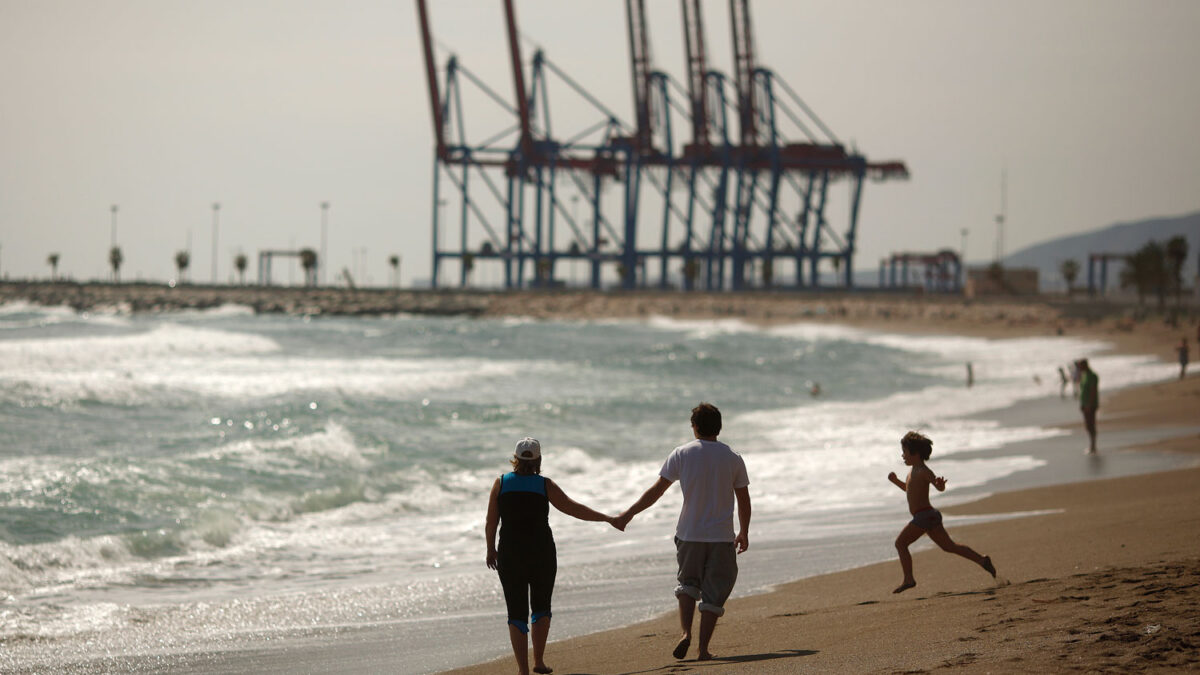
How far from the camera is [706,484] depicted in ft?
18.4

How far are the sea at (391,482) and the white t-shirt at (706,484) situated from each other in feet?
4.81

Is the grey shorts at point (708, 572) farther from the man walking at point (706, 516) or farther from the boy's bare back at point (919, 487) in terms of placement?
the boy's bare back at point (919, 487)

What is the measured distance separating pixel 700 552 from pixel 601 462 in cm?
1031

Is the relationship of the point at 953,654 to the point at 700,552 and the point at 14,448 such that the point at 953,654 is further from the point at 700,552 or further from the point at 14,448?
the point at 14,448

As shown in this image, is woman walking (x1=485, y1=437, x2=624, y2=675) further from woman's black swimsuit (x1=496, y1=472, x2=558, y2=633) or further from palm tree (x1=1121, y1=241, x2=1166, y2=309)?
palm tree (x1=1121, y1=241, x2=1166, y2=309)

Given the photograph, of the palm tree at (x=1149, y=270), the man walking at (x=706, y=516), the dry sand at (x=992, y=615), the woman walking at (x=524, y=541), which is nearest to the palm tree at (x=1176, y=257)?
the palm tree at (x=1149, y=270)

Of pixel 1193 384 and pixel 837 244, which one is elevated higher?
pixel 837 244

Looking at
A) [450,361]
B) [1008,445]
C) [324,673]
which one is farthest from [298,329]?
[324,673]

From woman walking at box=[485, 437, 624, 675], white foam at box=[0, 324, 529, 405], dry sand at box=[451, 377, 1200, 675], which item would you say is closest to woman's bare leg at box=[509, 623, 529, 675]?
woman walking at box=[485, 437, 624, 675]

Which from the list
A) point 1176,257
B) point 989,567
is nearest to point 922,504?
point 989,567

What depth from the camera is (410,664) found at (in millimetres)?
6312

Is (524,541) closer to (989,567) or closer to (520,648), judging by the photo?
(520,648)

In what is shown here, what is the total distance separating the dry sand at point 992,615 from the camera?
189 inches

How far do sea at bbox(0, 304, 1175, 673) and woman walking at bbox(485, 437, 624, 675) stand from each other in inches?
34.9
